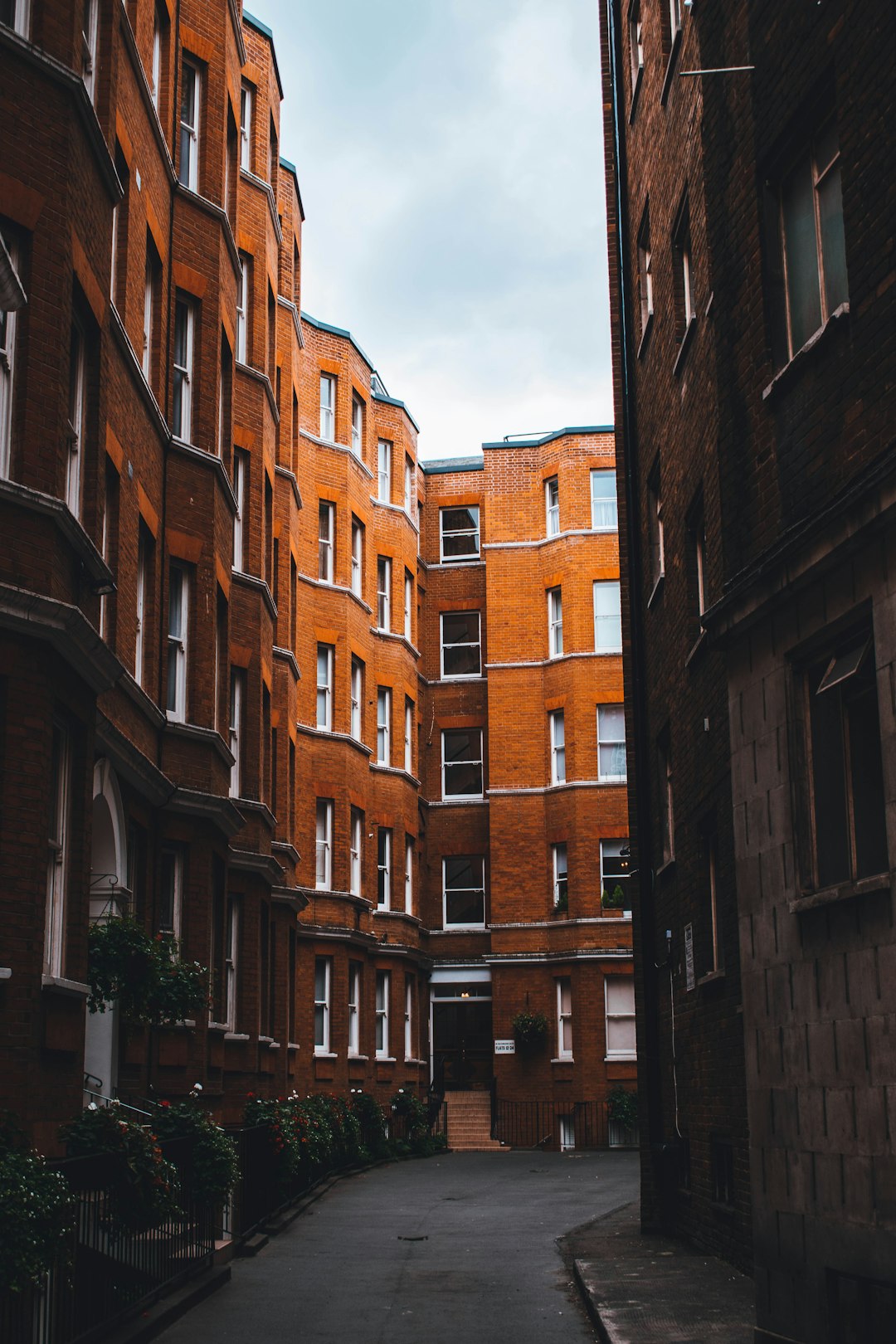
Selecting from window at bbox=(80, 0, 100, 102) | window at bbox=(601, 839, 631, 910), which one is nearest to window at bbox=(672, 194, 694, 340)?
window at bbox=(80, 0, 100, 102)

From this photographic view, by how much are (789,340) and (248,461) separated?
13910 millimetres

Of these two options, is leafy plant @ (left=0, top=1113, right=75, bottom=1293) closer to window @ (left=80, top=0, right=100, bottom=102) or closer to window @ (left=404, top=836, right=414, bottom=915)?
window @ (left=80, top=0, right=100, bottom=102)

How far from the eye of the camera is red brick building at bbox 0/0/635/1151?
11.7m

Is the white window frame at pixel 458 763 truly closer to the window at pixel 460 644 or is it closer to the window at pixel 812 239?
the window at pixel 460 644

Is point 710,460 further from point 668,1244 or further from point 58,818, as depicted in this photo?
point 668,1244

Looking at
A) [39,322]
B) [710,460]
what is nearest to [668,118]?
[710,460]

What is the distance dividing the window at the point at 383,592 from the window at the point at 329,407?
4.24 meters

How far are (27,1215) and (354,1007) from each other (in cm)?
2697

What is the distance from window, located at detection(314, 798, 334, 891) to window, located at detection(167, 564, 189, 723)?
15.3 meters

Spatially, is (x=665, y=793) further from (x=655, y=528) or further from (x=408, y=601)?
(x=408, y=601)

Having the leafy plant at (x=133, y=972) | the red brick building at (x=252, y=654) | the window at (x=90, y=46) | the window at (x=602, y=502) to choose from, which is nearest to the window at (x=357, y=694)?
the red brick building at (x=252, y=654)

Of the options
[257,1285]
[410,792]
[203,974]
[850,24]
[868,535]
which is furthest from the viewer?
[410,792]

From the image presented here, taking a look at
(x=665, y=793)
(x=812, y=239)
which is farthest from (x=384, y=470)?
(x=812, y=239)

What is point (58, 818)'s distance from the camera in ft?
39.7
